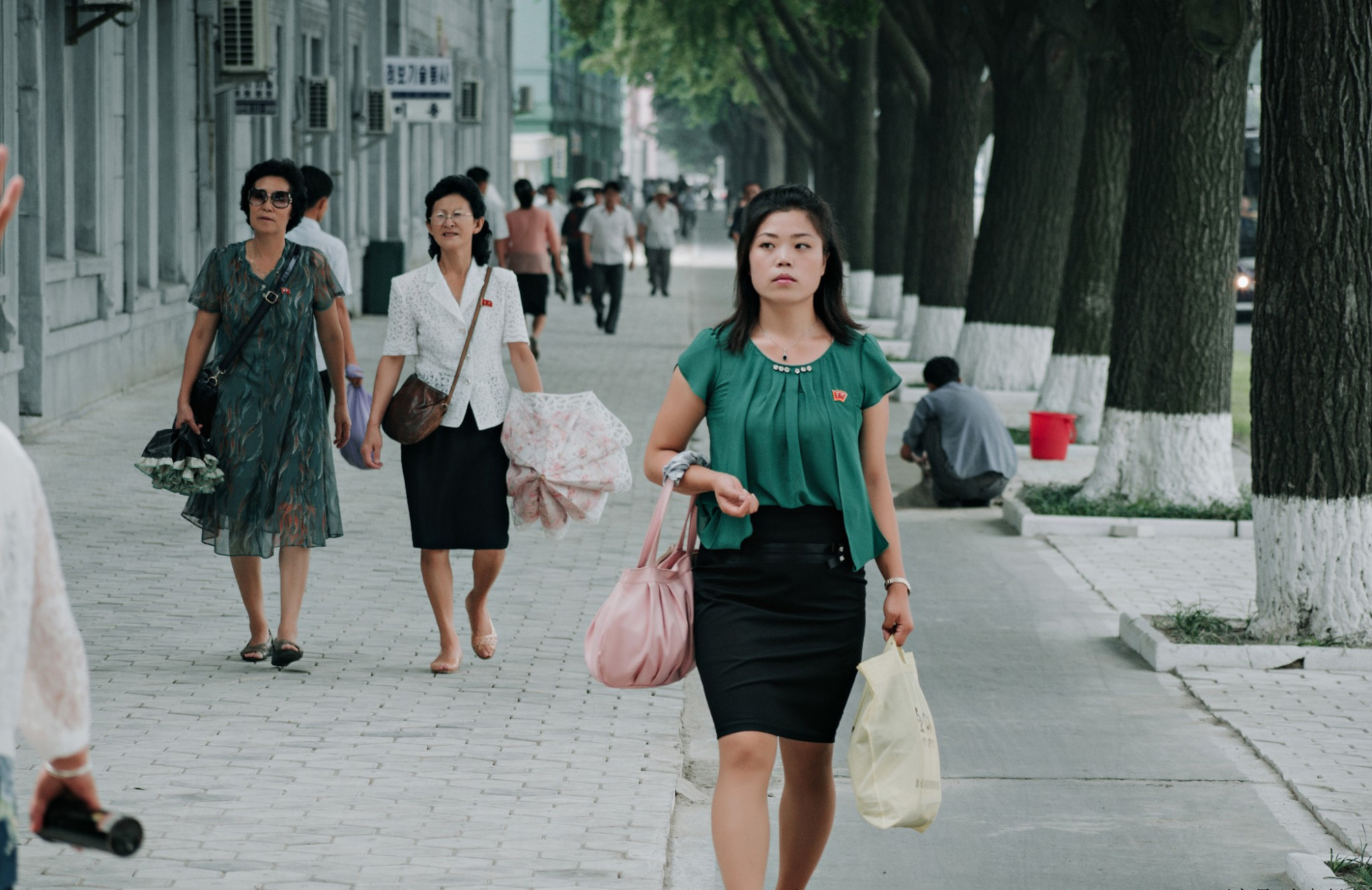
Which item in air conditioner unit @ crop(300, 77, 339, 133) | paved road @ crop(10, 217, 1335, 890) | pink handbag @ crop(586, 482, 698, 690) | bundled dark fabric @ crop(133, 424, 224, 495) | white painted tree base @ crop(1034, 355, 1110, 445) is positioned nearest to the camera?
pink handbag @ crop(586, 482, 698, 690)

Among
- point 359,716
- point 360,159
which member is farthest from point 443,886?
point 360,159

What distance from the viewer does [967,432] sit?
11828 mm

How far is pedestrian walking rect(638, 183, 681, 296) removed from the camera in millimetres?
32250

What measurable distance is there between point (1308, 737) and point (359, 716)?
10.3ft

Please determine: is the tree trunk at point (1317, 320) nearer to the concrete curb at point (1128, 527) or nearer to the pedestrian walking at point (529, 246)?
the concrete curb at point (1128, 527)

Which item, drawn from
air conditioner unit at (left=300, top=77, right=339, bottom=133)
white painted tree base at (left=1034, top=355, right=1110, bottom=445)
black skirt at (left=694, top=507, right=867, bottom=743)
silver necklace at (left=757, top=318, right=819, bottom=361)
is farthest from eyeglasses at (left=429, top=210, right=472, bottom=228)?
air conditioner unit at (left=300, top=77, right=339, bottom=133)

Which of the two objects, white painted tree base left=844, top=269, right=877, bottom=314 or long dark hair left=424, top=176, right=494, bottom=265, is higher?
long dark hair left=424, top=176, right=494, bottom=265

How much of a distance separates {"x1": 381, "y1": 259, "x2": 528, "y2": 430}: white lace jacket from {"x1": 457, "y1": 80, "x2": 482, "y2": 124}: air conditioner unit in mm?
25423

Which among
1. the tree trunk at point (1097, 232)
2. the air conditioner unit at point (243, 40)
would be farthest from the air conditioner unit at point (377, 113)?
the tree trunk at point (1097, 232)

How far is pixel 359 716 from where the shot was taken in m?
6.41

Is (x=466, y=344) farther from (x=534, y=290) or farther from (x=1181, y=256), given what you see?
(x=534, y=290)

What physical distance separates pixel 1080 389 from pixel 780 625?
426 inches

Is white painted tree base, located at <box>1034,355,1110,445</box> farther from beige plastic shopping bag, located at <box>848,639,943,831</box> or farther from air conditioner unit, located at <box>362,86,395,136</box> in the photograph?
air conditioner unit, located at <box>362,86,395,136</box>

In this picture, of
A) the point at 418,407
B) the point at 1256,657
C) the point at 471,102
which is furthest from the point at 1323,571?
the point at 471,102
